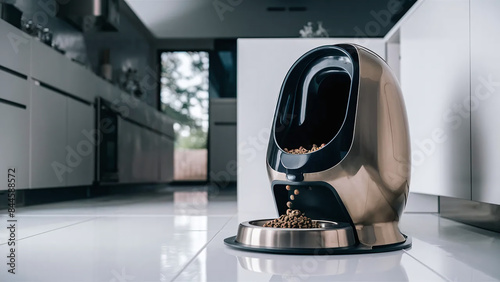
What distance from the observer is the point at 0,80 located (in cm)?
248

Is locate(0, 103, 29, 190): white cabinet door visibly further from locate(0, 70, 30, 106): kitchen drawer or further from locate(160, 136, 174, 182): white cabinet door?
locate(160, 136, 174, 182): white cabinet door

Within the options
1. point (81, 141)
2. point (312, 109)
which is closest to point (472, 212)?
point (312, 109)

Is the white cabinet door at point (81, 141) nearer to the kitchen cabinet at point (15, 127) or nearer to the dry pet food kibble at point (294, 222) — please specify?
the kitchen cabinet at point (15, 127)

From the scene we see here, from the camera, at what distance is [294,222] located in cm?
123

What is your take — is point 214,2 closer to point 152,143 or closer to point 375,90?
point 152,143

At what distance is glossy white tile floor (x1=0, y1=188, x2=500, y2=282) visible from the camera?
0.94 m

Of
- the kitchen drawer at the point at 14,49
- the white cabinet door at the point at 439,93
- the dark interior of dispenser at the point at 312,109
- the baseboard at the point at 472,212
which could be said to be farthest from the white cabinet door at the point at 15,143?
the baseboard at the point at 472,212

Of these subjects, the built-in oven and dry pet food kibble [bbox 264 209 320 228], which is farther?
the built-in oven

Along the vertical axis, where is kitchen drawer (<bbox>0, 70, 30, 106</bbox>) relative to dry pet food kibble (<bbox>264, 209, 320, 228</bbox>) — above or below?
above

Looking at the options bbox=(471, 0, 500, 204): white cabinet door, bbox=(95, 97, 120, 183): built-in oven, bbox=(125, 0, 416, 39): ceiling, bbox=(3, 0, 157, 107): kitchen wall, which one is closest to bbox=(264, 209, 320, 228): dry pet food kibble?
bbox=(471, 0, 500, 204): white cabinet door

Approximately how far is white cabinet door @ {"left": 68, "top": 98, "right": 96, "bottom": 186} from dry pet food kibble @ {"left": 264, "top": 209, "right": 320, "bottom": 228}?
2397 mm

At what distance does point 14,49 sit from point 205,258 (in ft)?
6.29

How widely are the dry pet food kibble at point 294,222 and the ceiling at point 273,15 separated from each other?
14.7ft

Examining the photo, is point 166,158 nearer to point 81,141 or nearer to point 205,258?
point 81,141
